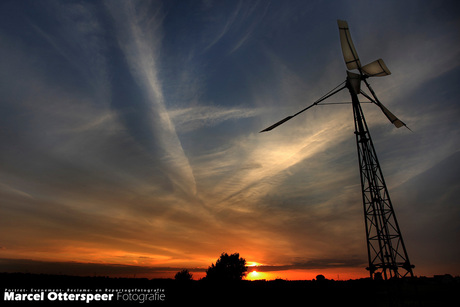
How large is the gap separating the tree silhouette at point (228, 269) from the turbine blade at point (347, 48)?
225 feet

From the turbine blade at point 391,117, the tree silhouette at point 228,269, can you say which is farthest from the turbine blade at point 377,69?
the tree silhouette at point 228,269

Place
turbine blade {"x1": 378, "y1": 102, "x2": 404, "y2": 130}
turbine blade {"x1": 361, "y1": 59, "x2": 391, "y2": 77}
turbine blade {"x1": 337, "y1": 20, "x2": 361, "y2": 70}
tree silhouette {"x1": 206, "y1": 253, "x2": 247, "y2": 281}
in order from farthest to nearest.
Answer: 1. tree silhouette {"x1": 206, "y1": 253, "x2": 247, "y2": 281}
2. turbine blade {"x1": 378, "y1": 102, "x2": 404, "y2": 130}
3. turbine blade {"x1": 337, "y1": 20, "x2": 361, "y2": 70}
4. turbine blade {"x1": 361, "y1": 59, "x2": 391, "y2": 77}

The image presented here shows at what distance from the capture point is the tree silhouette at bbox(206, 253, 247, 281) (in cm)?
7600

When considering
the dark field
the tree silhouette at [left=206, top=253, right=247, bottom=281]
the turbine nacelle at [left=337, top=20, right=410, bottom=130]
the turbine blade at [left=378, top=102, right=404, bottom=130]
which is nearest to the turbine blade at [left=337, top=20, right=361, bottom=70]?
the turbine nacelle at [left=337, top=20, right=410, bottom=130]

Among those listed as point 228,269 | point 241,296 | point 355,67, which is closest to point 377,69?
point 355,67

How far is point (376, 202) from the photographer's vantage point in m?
26.6

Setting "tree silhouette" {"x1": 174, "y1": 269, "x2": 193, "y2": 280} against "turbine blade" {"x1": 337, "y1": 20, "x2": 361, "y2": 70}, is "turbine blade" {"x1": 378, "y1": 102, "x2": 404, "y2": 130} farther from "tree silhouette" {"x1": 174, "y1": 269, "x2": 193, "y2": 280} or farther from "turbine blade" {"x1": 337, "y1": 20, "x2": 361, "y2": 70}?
"tree silhouette" {"x1": 174, "y1": 269, "x2": 193, "y2": 280}

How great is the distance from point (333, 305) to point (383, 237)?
1116cm

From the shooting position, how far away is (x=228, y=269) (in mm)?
77625

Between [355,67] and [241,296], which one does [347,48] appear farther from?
[241,296]

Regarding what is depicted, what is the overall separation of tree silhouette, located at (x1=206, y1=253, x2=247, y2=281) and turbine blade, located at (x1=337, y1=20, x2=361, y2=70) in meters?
68.4

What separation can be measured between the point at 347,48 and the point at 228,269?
233ft

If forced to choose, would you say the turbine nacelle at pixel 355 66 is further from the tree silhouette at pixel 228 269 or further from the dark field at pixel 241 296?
the tree silhouette at pixel 228 269

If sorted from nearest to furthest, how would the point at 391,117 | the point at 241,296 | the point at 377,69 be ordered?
the point at 377,69
the point at 391,117
the point at 241,296
